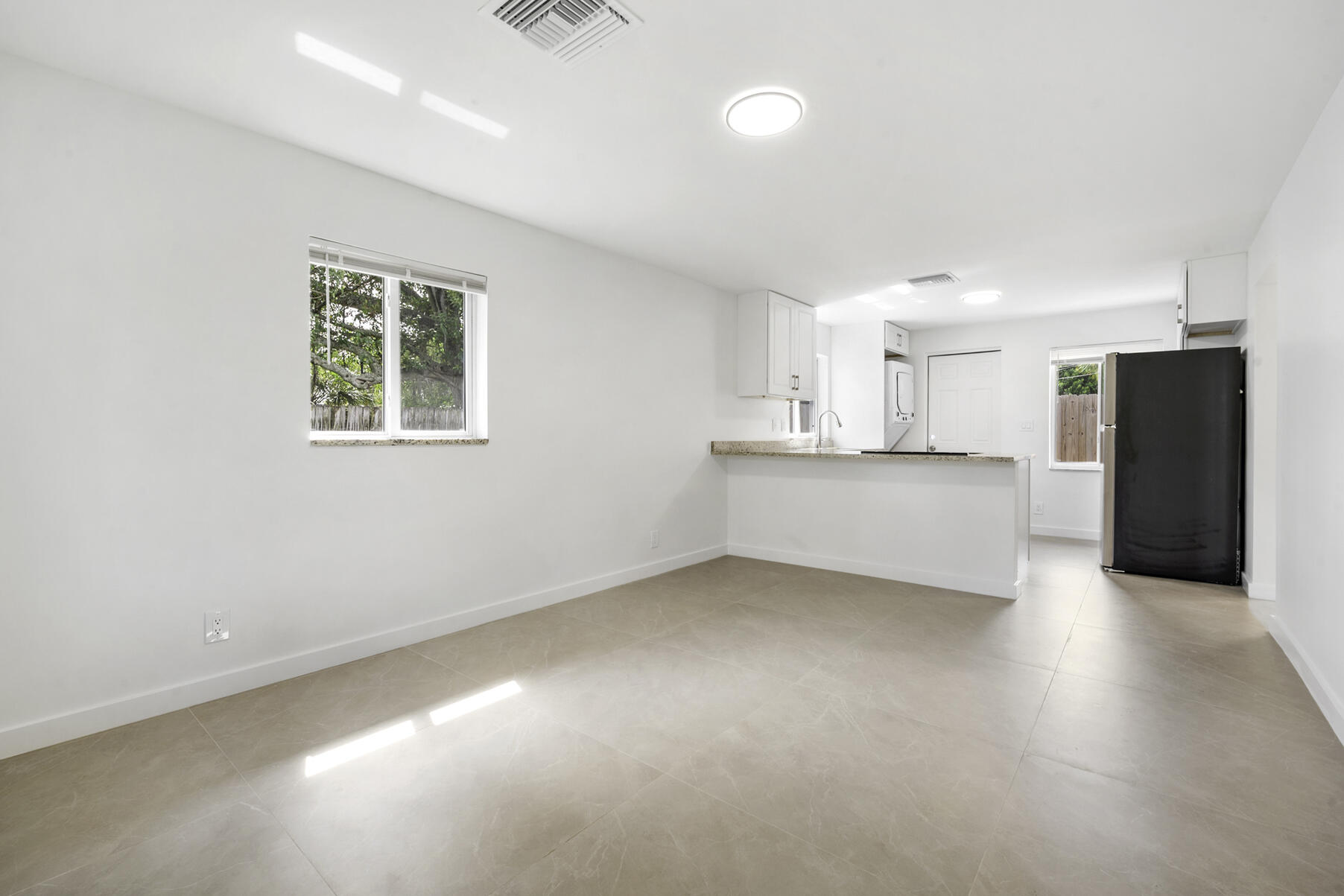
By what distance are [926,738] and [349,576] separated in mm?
2532

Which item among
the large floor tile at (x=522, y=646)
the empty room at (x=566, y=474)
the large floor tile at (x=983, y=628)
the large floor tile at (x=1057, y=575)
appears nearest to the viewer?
the empty room at (x=566, y=474)

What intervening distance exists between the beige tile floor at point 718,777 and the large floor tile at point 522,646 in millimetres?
22

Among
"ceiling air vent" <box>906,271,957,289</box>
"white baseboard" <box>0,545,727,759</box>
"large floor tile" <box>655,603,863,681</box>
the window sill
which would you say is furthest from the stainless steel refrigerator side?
the window sill

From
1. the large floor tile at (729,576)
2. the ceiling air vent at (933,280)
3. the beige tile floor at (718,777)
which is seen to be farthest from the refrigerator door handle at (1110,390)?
the large floor tile at (729,576)

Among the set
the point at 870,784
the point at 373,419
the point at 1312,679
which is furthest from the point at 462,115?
the point at 1312,679

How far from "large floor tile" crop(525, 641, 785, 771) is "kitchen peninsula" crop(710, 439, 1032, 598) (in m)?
2.11

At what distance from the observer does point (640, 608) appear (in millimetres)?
3615

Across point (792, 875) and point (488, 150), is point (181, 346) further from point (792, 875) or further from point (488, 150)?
point (792, 875)

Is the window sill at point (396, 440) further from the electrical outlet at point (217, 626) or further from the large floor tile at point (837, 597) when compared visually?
the large floor tile at point (837, 597)

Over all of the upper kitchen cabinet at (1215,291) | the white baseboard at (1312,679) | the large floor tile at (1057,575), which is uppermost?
the upper kitchen cabinet at (1215,291)

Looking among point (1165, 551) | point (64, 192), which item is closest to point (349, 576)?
point (64, 192)

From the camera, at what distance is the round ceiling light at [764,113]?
222 centimetres

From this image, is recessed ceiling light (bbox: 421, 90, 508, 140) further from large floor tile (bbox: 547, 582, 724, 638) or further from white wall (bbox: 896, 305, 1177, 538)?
white wall (bbox: 896, 305, 1177, 538)

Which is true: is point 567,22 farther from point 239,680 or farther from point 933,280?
point 933,280
